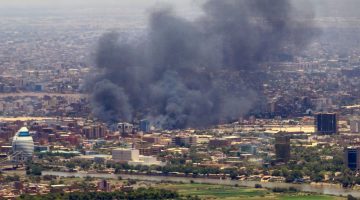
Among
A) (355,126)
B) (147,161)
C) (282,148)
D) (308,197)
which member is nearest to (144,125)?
(147,161)

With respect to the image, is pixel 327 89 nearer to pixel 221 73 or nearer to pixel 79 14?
pixel 221 73

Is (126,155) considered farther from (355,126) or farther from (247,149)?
(355,126)

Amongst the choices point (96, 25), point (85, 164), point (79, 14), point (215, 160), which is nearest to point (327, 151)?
point (215, 160)

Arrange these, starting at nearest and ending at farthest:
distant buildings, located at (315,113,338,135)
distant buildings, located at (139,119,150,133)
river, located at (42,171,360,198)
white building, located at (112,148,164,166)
A: 1. river, located at (42,171,360,198)
2. white building, located at (112,148,164,166)
3. distant buildings, located at (315,113,338,135)
4. distant buildings, located at (139,119,150,133)

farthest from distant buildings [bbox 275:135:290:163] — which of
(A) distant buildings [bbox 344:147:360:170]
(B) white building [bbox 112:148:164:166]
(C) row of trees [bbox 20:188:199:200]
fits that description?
(C) row of trees [bbox 20:188:199:200]

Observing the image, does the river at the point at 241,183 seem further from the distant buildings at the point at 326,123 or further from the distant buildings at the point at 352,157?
the distant buildings at the point at 326,123

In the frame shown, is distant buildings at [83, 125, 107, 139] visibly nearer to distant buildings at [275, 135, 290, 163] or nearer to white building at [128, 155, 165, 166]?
white building at [128, 155, 165, 166]
